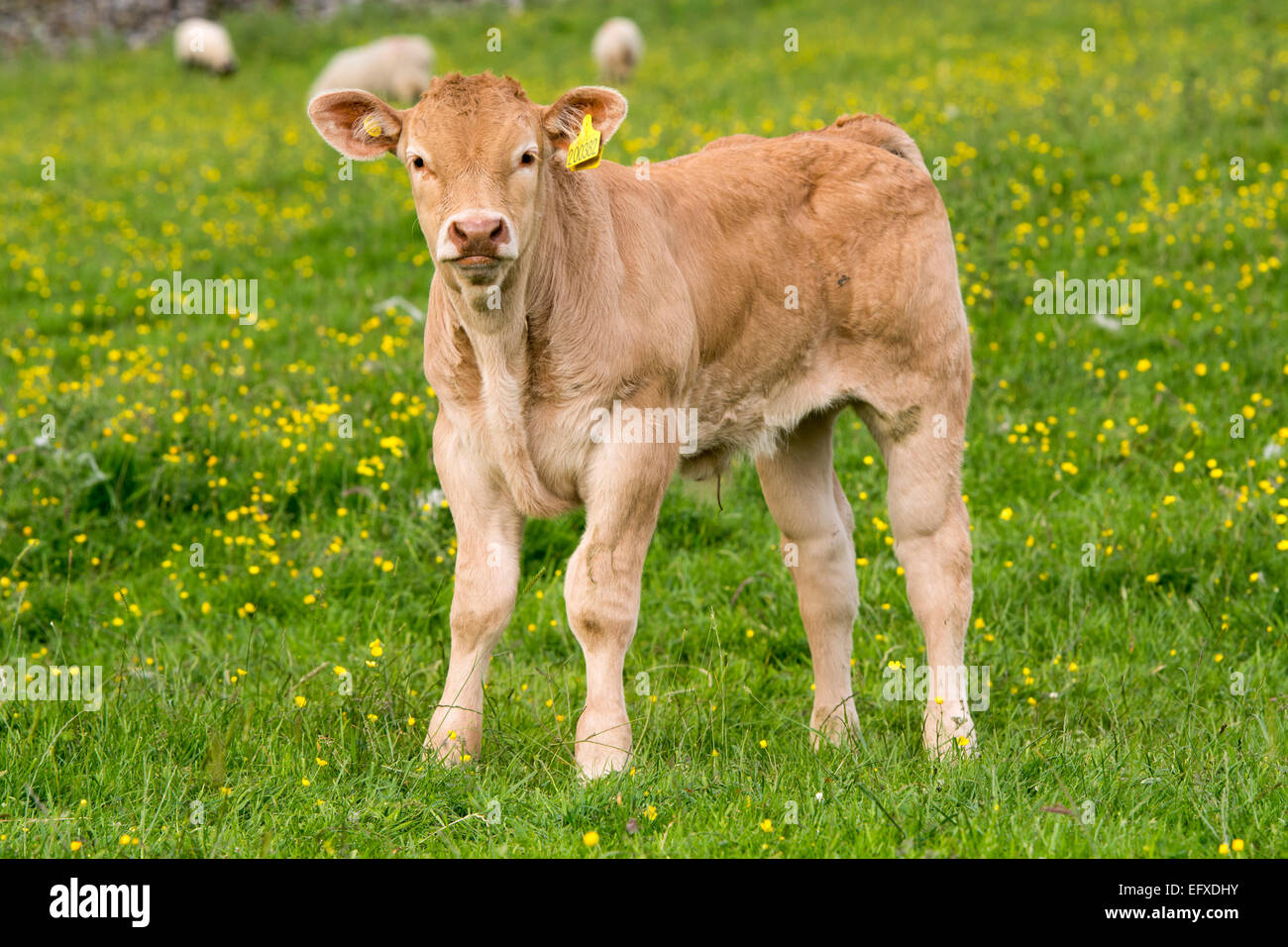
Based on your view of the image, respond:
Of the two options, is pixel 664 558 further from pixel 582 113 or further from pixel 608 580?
pixel 582 113

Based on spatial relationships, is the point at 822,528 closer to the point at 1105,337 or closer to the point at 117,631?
the point at 117,631

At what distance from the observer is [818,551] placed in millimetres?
5938

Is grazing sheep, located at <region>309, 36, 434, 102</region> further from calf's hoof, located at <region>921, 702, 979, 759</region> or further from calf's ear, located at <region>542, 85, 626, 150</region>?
calf's hoof, located at <region>921, 702, 979, 759</region>

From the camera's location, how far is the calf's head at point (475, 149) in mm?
4262

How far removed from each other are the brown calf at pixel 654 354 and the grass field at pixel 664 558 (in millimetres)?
421

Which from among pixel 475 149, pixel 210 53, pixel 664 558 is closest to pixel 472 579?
pixel 475 149

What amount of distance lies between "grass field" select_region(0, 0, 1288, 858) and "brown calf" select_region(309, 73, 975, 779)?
421 millimetres

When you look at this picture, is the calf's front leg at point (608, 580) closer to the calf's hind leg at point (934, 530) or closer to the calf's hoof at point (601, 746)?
the calf's hoof at point (601, 746)

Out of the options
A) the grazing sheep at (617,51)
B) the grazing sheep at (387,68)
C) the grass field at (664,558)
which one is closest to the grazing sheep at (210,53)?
the grazing sheep at (387,68)

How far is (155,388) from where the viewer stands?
869cm

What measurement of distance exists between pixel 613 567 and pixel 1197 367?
199 inches

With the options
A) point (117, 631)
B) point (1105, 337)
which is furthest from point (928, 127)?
point (117, 631)

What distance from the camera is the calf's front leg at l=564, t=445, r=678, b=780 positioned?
4.70 metres

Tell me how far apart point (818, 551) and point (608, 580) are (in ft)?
4.87
